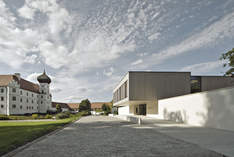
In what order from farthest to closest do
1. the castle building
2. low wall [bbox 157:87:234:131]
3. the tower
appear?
the tower < the castle building < low wall [bbox 157:87:234:131]

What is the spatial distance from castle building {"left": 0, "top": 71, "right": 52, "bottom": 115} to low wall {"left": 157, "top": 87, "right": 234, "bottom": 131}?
42.0m

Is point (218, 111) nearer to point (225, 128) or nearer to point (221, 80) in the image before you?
point (225, 128)

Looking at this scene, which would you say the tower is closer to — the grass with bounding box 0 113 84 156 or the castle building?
the castle building

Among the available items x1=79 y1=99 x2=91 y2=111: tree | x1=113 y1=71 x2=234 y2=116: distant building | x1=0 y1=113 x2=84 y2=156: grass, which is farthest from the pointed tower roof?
x1=0 y1=113 x2=84 y2=156: grass

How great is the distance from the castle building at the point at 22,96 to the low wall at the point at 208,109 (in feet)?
138

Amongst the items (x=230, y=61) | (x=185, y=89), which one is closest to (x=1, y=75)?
(x=185, y=89)

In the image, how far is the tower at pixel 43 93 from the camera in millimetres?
59684

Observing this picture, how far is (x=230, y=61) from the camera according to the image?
2397 cm

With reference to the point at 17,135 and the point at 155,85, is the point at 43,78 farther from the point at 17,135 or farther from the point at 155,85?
the point at 17,135

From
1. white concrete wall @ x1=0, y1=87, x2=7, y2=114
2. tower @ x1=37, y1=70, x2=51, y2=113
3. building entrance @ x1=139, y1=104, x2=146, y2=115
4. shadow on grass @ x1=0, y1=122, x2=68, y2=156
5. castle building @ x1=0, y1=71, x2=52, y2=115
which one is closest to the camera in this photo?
shadow on grass @ x1=0, y1=122, x2=68, y2=156

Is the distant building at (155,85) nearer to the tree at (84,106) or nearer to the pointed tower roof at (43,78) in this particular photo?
the pointed tower roof at (43,78)

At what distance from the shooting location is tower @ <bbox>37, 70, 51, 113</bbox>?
196 ft

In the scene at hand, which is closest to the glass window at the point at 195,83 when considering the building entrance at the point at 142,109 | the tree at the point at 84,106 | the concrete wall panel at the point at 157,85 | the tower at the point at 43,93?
the concrete wall panel at the point at 157,85

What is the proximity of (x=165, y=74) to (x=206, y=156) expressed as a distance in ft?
79.4
